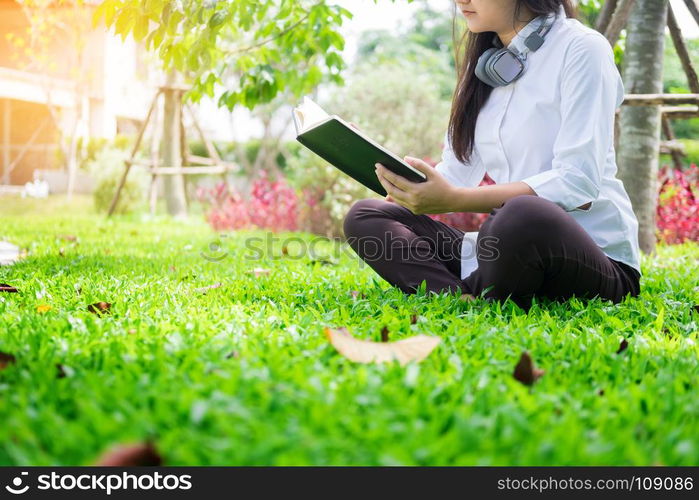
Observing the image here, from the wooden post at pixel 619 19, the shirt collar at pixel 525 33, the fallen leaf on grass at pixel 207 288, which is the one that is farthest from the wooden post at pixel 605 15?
the fallen leaf on grass at pixel 207 288

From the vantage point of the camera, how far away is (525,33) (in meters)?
2.16

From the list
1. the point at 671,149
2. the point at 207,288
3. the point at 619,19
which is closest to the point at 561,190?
the point at 207,288

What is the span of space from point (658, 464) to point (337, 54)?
3331 mm

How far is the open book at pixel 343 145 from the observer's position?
6.17 feet

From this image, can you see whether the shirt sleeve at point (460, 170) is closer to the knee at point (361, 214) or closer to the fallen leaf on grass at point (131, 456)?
the knee at point (361, 214)

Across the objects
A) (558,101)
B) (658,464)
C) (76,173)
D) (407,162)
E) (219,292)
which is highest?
(558,101)

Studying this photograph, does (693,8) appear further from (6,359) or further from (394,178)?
(6,359)

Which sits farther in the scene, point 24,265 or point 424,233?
point 24,265

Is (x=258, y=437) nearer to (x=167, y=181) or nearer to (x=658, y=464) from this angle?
(x=658, y=464)

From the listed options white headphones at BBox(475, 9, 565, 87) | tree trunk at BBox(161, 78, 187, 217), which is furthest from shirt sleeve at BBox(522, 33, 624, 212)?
tree trunk at BBox(161, 78, 187, 217)

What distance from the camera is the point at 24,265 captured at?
9.54ft

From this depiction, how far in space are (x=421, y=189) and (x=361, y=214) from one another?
1.75 ft

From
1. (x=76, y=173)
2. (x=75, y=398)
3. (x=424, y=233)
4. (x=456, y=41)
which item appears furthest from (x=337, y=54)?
(x=76, y=173)

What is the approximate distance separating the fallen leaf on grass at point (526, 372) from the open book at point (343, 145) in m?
0.80
